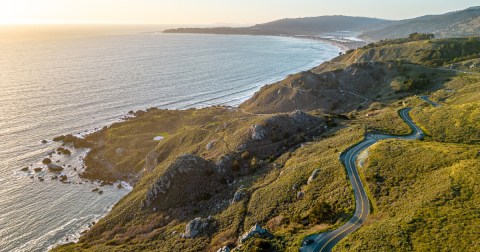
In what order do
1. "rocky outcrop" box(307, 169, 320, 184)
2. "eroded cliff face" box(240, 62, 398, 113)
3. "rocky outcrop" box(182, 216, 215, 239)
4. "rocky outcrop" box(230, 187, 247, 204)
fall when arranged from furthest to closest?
"eroded cliff face" box(240, 62, 398, 113)
"rocky outcrop" box(230, 187, 247, 204)
"rocky outcrop" box(307, 169, 320, 184)
"rocky outcrop" box(182, 216, 215, 239)

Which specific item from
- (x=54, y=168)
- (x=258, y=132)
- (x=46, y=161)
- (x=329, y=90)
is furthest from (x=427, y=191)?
(x=46, y=161)

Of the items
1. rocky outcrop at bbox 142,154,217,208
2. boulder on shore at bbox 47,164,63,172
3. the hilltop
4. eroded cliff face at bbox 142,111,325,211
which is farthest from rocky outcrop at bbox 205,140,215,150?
boulder on shore at bbox 47,164,63,172

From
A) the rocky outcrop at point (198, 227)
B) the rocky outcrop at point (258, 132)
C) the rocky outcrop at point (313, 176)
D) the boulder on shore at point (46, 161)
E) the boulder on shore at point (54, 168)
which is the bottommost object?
the boulder on shore at point (54, 168)

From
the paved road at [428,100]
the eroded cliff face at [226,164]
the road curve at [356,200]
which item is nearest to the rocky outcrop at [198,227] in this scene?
the eroded cliff face at [226,164]

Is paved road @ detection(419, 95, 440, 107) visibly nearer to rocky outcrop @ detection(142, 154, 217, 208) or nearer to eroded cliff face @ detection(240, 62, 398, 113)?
eroded cliff face @ detection(240, 62, 398, 113)

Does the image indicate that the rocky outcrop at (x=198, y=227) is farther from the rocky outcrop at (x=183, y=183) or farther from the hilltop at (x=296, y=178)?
the rocky outcrop at (x=183, y=183)

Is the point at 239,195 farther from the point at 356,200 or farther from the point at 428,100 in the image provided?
the point at 428,100
